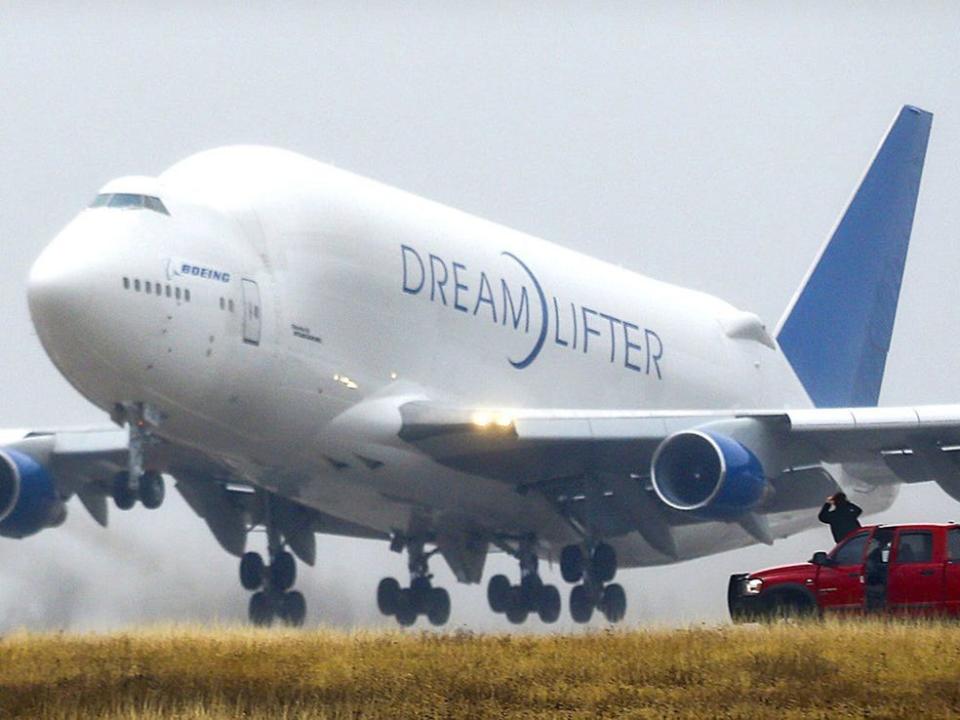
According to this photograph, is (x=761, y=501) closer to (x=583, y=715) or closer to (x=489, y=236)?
(x=489, y=236)

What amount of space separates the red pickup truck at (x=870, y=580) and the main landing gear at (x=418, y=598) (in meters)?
10.3

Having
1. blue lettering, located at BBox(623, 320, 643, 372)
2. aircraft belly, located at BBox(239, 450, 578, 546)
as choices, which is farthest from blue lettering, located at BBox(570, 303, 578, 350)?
aircraft belly, located at BBox(239, 450, 578, 546)

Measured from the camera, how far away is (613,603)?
3362 centimetres

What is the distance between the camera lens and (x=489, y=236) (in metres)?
33.5

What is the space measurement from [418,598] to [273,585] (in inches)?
89.0

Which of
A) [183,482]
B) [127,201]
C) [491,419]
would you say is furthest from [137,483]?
[183,482]

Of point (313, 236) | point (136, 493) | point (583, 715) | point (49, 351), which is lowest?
point (583, 715)

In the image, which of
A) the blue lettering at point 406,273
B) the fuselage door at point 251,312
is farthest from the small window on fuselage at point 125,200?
the blue lettering at point 406,273

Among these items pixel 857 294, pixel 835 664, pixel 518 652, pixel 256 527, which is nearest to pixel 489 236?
pixel 256 527

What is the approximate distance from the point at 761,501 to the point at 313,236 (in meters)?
7.00

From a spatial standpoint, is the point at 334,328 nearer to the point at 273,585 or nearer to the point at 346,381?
the point at 346,381

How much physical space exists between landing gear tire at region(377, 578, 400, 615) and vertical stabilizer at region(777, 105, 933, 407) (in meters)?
9.98

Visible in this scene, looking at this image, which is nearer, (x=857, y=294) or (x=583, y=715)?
(x=583, y=715)

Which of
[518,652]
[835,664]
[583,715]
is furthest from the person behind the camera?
[518,652]
